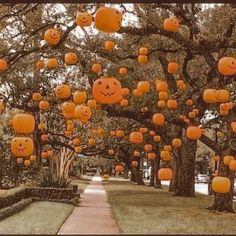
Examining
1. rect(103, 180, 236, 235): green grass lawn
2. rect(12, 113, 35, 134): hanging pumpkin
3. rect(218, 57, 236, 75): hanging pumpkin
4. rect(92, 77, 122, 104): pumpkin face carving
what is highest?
rect(218, 57, 236, 75): hanging pumpkin

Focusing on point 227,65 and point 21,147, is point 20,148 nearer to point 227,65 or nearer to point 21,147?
point 21,147

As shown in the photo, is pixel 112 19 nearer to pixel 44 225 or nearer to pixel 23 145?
pixel 23 145

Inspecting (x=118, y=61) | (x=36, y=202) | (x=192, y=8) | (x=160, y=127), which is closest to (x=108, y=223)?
(x=36, y=202)

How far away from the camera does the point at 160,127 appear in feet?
88.2

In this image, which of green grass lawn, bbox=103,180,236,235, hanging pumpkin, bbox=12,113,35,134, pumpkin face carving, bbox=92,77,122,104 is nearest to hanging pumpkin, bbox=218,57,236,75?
pumpkin face carving, bbox=92,77,122,104

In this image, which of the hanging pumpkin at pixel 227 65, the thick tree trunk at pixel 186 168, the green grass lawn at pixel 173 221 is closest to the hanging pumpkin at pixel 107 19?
the hanging pumpkin at pixel 227 65

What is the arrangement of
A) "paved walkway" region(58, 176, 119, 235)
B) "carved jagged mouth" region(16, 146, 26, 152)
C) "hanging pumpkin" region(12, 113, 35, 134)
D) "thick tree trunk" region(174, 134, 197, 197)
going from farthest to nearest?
Answer: "thick tree trunk" region(174, 134, 197, 197) < "paved walkway" region(58, 176, 119, 235) < "carved jagged mouth" region(16, 146, 26, 152) < "hanging pumpkin" region(12, 113, 35, 134)

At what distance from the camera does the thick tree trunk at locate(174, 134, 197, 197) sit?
29.6 metres

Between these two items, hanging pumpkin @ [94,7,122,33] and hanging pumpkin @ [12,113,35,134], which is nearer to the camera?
hanging pumpkin @ [94,7,122,33]

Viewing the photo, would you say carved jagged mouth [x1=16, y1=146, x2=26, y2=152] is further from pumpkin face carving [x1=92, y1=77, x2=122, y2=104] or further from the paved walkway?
pumpkin face carving [x1=92, y1=77, x2=122, y2=104]

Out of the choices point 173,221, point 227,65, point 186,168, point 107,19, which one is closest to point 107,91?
point 107,19

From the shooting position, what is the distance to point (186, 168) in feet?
98.0

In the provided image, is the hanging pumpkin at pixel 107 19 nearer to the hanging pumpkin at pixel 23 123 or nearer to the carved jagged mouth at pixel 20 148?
the hanging pumpkin at pixel 23 123

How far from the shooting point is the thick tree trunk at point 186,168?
97.2ft
